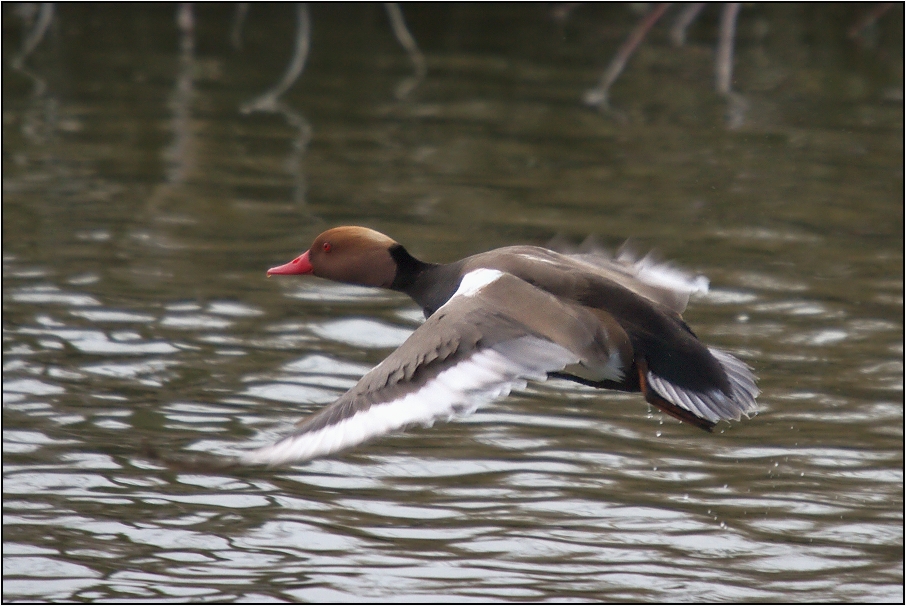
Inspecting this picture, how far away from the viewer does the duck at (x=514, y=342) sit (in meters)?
3.73

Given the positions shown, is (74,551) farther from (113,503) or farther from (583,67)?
(583,67)

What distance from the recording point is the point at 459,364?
389 cm

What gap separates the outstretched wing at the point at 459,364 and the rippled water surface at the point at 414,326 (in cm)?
45

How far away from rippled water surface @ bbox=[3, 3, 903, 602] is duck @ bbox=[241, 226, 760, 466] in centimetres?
35

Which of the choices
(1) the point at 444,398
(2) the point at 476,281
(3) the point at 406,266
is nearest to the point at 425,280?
(3) the point at 406,266

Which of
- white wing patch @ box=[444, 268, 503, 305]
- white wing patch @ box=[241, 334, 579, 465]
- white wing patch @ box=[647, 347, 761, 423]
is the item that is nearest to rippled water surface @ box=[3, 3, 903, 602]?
white wing patch @ box=[647, 347, 761, 423]

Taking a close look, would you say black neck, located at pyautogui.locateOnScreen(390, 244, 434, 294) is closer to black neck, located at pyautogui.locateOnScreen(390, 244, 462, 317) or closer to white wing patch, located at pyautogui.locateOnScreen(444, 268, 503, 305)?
black neck, located at pyautogui.locateOnScreen(390, 244, 462, 317)

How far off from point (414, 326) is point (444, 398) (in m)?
2.36

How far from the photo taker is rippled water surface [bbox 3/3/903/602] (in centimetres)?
396

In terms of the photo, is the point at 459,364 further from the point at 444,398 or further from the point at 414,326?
the point at 414,326

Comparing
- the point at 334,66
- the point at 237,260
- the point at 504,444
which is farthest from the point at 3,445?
the point at 334,66

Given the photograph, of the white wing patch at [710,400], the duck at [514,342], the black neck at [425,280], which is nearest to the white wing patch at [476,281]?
the duck at [514,342]

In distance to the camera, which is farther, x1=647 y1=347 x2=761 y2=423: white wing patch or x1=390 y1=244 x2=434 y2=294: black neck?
x1=390 y1=244 x2=434 y2=294: black neck

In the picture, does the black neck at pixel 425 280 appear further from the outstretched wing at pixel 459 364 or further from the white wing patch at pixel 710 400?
the white wing patch at pixel 710 400
